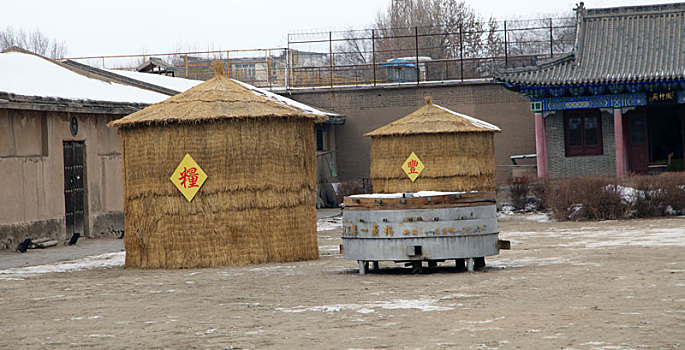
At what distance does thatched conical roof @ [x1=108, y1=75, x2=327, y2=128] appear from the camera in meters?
13.3

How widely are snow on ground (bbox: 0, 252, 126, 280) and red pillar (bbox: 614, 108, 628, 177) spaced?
1599cm

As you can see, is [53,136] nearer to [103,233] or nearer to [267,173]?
[103,233]

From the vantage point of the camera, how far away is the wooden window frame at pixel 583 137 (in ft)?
94.2

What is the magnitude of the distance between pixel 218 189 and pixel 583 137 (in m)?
18.0

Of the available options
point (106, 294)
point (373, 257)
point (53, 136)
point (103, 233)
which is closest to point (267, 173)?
point (373, 257)

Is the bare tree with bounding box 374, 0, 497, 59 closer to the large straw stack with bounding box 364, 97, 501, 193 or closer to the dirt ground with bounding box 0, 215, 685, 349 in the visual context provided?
the large straw stack with bounding box 364, 97, 501, 193

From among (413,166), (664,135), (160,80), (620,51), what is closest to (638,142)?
(664,135)

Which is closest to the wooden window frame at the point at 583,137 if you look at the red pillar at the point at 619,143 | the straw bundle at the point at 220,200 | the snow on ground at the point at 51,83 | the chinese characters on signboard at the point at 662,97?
the red pillar at the point at 619,143

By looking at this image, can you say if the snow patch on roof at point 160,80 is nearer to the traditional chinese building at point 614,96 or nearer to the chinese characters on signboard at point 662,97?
the traditional chinese building at point 614,96

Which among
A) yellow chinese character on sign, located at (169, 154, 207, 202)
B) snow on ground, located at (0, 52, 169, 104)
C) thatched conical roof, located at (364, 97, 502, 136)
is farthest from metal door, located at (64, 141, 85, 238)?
thatched conical roof, located at (364, 97, 502, 136)

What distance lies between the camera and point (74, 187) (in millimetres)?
19719

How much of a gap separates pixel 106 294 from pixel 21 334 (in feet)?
8.63

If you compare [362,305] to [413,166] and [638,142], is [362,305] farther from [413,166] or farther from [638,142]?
[638,142]

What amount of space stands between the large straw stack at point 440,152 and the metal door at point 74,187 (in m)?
8.05
